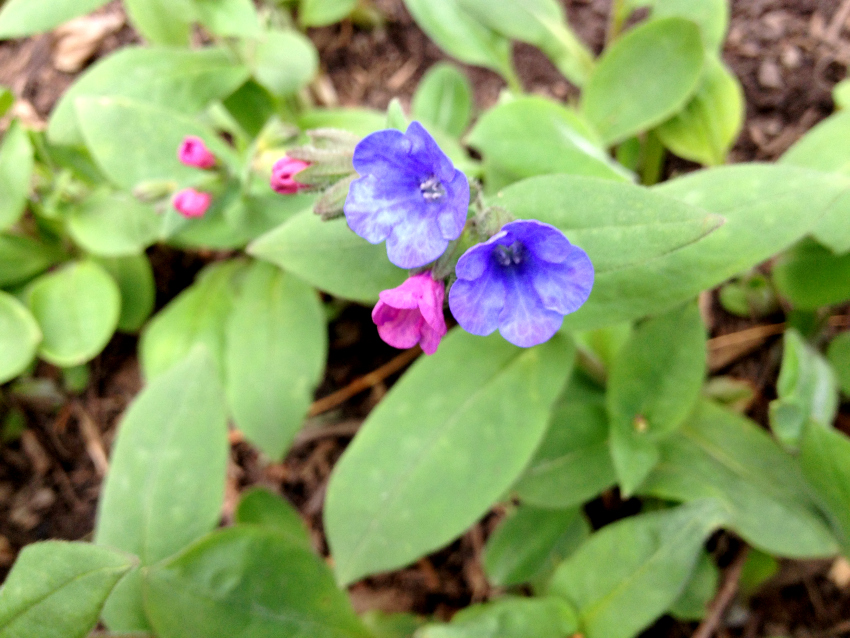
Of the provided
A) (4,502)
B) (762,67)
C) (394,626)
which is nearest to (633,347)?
(394,626)

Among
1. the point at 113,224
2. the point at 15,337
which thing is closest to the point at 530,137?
the point at 113,224

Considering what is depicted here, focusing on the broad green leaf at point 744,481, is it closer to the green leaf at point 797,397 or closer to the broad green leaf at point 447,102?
the green leaf at point 797,397

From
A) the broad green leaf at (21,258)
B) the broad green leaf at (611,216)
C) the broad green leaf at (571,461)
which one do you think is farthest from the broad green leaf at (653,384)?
the broad green leaf at (21,258)

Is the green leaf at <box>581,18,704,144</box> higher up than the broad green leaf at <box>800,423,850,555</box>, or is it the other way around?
the green leaf at <box>581,18,704,144</box>

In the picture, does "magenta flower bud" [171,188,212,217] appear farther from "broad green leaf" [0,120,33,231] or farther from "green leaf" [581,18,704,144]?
"green leaf" [581,18,704,144]

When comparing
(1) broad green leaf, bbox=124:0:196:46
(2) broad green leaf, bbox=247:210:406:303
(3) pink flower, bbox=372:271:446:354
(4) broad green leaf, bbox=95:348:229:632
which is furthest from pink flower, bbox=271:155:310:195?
(1) broad green leaf, bbox=124:0:196:46

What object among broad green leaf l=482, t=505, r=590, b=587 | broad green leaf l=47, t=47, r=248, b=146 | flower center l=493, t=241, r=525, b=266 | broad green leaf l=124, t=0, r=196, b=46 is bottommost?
broad green leaf l=482, t=505, r=590, b=587

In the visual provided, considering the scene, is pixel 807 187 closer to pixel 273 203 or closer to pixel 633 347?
pixel 633 347
